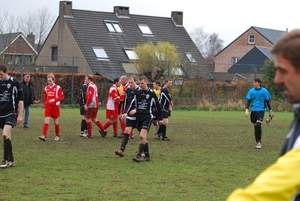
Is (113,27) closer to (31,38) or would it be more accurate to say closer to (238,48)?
(31,38)

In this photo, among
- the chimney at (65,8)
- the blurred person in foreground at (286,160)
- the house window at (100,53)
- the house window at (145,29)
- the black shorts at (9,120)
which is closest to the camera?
the blurred person in foreground at (286,160)

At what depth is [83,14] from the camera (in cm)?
5356

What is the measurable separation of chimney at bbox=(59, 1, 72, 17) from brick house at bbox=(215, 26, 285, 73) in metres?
28.6

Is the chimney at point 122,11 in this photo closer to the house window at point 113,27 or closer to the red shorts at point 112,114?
the house window at point 113,27

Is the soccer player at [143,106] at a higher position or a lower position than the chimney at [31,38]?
lower

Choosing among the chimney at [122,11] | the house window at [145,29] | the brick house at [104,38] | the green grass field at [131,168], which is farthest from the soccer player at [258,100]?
the chimney at [122,11]

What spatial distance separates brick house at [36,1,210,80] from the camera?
4944 cm

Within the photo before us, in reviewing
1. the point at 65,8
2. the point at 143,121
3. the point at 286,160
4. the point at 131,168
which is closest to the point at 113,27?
the point at 65,8

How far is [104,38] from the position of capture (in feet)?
173

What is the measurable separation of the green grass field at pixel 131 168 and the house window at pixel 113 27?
3441 centimetres

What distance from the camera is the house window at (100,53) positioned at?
50.2 meters

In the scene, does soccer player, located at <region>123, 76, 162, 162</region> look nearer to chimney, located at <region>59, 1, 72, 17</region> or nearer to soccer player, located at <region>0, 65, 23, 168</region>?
soccer player, located at <region>0, 65, 23, 168</region>

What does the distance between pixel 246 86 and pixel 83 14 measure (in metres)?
17.8

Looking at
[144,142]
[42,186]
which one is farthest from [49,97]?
[42,186]
